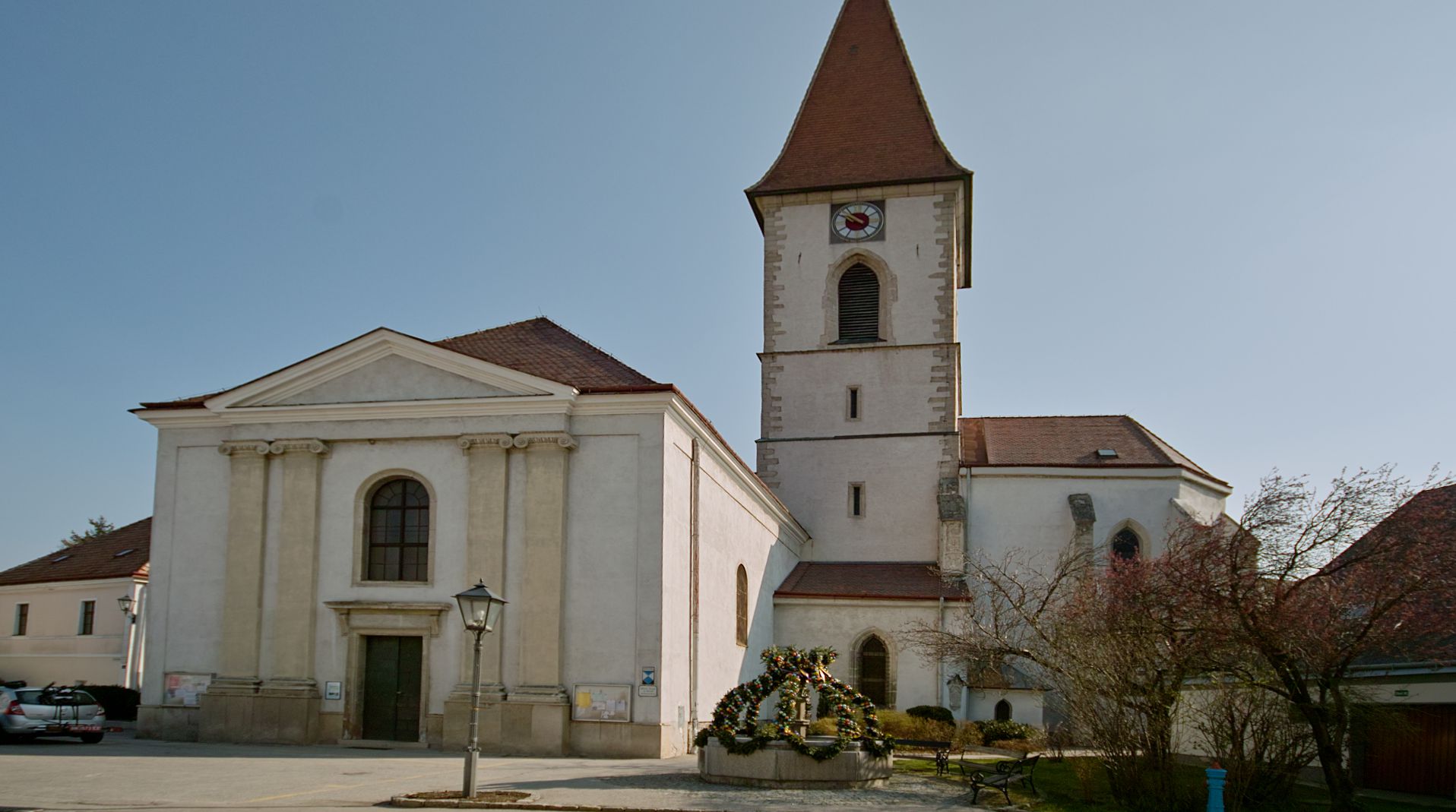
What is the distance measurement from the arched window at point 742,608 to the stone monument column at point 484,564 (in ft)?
26.6

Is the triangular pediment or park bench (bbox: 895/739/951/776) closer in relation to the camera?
park bench (bbox: 895/739/951/776)

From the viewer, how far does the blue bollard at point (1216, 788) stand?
1578 centimetres

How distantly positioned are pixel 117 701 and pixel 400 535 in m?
12.1

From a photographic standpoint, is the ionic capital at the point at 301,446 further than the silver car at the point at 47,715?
Yes

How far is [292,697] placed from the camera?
2380 cm

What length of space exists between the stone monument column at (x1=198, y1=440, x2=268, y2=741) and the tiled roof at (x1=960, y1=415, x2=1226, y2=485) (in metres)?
21.0

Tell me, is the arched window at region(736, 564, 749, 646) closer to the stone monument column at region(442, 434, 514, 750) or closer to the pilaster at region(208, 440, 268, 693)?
the stone monument column at region(442, 434, 514, 750)

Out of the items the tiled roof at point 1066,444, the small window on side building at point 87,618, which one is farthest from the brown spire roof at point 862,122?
the small window on side building at point 87,618

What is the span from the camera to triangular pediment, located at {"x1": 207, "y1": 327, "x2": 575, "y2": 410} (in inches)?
951

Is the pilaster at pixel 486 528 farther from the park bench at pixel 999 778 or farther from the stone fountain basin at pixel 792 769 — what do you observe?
the park bench at pixel 999 778

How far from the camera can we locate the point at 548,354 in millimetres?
25609

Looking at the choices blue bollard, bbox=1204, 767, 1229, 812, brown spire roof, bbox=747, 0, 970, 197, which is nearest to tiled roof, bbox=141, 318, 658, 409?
blue bollard, bbox=1204, 767, 1229, 812

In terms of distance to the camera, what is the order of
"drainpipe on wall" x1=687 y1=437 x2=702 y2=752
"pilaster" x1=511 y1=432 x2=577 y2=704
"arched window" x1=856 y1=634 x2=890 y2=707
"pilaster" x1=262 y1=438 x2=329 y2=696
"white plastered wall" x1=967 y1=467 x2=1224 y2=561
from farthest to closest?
"white plastered wall" x1=967 y1=467 x2=1224 y2=561, "arched window" x1=856 y1=634 x2=890 y2=707, "drainpipe on wall" x1=687 y1=437 x2=702 y2=752, "pilaster" x1=262 y1=438 x2=329 y2=696, "pilaster" x1=511 y1=432 x2=577 y2=704

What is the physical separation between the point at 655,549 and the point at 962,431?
19.7 meters
